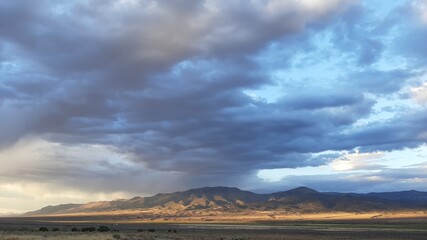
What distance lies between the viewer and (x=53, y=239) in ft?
170

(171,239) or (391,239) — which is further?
(391,239)

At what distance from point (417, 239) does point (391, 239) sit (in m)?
3.78

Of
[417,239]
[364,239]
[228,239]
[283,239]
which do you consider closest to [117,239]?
[228,239]

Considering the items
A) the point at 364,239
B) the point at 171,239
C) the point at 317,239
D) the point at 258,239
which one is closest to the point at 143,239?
the point at 171,239

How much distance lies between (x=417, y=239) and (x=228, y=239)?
1126 inches

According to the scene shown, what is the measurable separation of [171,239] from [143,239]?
151 inches

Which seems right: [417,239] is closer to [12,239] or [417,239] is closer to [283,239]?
[283,239]

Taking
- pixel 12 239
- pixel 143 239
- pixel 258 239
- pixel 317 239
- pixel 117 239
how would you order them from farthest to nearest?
pixel 317 239, pixel 258 239, pixel 143 239, pixel 117 239, pixel 12 239

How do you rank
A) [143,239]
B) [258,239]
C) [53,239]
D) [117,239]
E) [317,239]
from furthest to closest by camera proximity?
[317,239] → [258,239] → [143,239] → [117,239] → [53,239]

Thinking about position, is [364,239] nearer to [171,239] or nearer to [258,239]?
[258,239]

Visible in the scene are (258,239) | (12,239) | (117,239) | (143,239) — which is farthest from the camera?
(258,239)

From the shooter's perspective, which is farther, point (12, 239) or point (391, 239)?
point (391, 239)

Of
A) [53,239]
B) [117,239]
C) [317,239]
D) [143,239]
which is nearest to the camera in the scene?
[53,239]

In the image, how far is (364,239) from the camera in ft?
234
